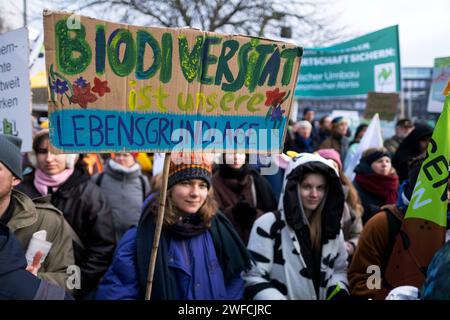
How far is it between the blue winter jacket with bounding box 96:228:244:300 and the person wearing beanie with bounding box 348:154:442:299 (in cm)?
64

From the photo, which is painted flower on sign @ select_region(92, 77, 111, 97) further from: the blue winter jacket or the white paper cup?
the blue winter jacket

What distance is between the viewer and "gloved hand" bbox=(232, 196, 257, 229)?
371cm

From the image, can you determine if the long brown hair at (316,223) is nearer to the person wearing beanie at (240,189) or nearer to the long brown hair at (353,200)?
the person wearing beanie at (240,189)

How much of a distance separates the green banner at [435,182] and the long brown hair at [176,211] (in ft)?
3.42

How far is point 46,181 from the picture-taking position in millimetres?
3314

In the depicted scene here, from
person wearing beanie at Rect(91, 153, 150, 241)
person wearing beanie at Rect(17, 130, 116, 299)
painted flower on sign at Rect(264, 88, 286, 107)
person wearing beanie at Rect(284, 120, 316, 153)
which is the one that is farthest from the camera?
person wearing beanie at Rect(284, 120, 316, 153)

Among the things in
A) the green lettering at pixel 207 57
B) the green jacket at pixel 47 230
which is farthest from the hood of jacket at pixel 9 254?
the green lettering at pixel 207 57

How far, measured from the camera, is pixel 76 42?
2.06 m

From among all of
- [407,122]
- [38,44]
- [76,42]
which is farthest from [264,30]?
[76,42]

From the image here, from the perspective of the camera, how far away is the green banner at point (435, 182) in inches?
88.9

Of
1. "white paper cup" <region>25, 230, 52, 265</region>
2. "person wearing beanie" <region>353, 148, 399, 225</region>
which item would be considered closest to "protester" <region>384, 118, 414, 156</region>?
"person wearing beanie" <region>353, 148, 399, 225</region>

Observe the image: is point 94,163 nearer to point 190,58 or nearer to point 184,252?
point 184,252

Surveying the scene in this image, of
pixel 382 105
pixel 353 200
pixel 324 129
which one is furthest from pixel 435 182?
pixel 324 129
